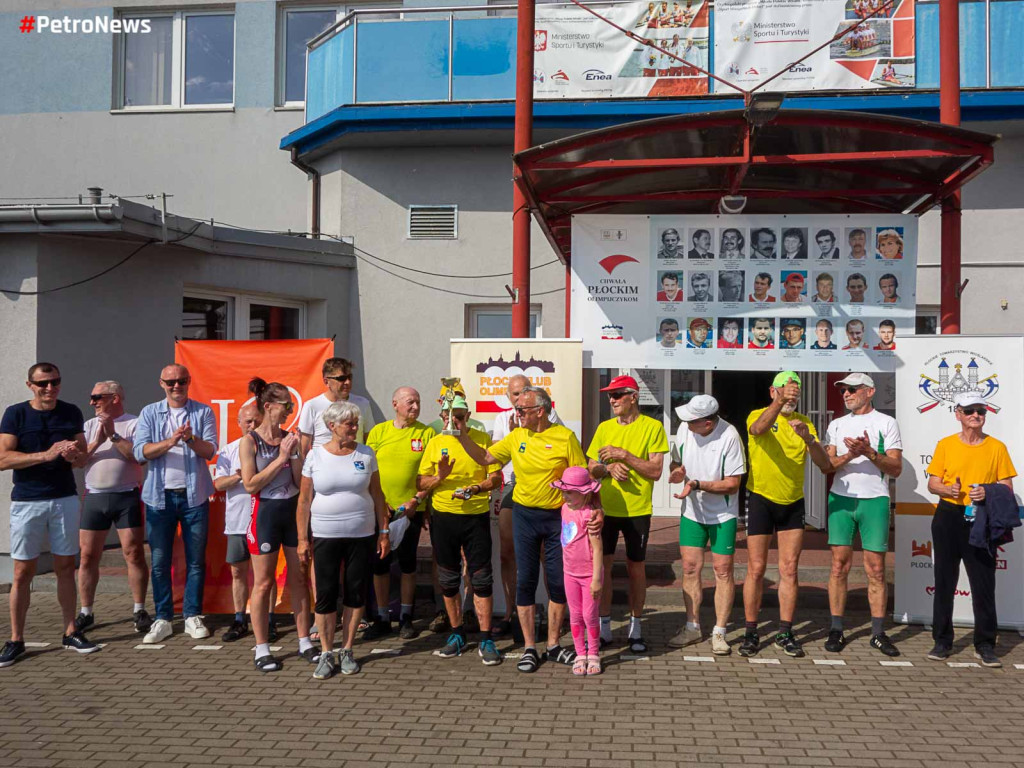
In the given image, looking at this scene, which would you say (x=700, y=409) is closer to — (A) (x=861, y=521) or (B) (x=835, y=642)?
(A) (x=861, y=521)

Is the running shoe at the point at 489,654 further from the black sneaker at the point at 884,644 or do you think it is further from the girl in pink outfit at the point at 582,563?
the black sneaker at the point at 884,644

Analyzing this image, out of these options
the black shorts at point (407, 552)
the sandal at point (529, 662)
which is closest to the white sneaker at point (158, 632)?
the black shorts at point (407, 552)

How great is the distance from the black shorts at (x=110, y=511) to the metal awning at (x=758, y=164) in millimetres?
3969

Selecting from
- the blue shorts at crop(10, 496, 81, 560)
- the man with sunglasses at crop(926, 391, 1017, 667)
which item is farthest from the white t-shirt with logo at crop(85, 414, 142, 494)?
the man with sunglasses at crop(926, 391, 1017, 667)

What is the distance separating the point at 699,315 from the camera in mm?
7352

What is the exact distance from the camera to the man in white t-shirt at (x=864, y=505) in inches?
251

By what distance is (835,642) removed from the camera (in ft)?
20.8

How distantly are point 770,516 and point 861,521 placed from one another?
69 cm

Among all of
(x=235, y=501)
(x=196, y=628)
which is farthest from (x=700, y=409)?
(x=196, y=628)

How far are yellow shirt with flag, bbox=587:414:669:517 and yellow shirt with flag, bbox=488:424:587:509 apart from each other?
0.39 meters

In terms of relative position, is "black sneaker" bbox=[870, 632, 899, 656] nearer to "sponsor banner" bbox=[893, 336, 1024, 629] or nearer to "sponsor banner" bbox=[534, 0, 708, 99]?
"sponsor banner" bbox=[893, 336, 1024, 629]

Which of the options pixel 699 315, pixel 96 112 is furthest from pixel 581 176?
pixel 96 112

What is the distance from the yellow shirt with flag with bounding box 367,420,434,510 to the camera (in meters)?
6.56

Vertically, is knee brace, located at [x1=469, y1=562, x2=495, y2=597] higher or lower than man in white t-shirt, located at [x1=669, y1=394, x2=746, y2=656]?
lower
